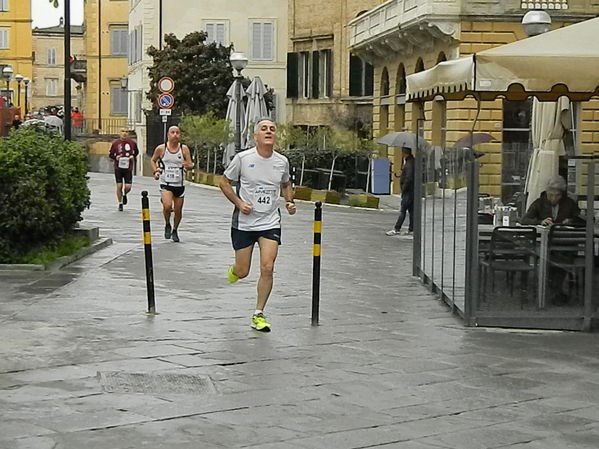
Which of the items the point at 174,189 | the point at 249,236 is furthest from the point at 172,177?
the point at 249,236

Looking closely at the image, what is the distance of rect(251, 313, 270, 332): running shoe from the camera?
11438 millimetres

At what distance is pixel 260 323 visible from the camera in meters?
11.5

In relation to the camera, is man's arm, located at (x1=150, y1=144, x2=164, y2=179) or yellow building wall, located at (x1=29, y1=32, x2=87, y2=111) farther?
yellow building wall, located at (x1=29, y1=32, x2=87, y2=111)

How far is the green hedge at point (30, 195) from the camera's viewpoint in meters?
15.6

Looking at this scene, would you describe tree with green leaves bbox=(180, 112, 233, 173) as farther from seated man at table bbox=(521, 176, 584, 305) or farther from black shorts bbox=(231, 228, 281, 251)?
black shorts bbox=(231, 228, 281, 251)

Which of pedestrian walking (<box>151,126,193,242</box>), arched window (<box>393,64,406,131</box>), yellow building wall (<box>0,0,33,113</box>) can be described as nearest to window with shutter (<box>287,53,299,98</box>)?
arched window (<box>393,64,406,131</box>)

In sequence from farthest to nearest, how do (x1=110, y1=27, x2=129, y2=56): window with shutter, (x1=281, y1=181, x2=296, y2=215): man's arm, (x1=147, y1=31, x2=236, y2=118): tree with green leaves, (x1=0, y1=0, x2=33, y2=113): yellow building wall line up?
(x1=0, y1=0, x2=33, y2=113): yellow building wall → (x1=110, y1=27, x2=129, y2=56): window with shutter → (x1=147, y1=31, x2=236, y2=118): tree with green leaves → (x1=281, y1=181, x2=296, y2=215): man's arm

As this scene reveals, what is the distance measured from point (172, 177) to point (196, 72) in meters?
35.5

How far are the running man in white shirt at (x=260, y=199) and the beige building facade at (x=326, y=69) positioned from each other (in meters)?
39.0

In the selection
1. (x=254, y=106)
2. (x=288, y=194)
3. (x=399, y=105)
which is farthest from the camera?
(x=254, y=106)

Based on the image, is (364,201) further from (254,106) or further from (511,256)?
(511,256)

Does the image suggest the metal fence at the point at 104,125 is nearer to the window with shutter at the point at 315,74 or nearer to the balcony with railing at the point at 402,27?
the window with shutter at the point at 315,74

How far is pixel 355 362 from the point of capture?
33.1 ft

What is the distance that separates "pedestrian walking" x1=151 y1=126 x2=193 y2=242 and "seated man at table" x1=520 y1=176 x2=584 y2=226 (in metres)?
8.91
